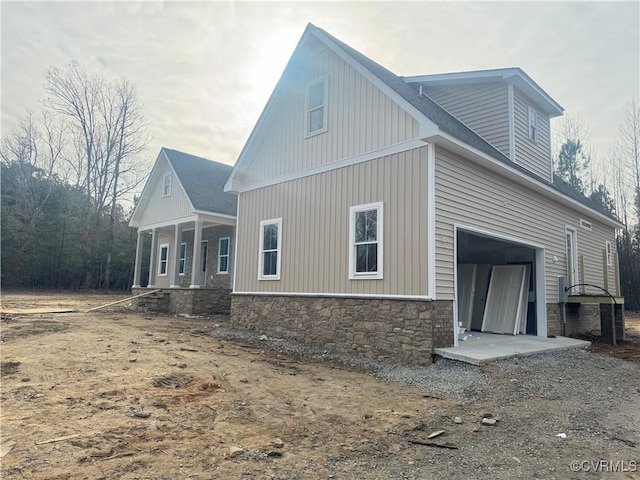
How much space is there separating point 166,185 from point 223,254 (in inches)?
164

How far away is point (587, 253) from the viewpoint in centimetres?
1348

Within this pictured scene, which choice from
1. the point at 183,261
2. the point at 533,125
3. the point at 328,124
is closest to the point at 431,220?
the point at 328,124

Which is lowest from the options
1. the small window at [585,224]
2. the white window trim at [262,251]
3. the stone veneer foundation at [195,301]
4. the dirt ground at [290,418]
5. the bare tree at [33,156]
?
the dirt ground at [290,418]

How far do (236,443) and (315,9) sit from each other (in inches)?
373

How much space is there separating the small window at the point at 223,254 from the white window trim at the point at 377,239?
31.1 ft

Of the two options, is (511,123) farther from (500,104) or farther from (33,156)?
(33,156)

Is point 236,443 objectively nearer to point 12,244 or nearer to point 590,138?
point 12,244

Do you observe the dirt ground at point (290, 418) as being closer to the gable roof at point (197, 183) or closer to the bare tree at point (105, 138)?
the gable roof at point (197, 183)

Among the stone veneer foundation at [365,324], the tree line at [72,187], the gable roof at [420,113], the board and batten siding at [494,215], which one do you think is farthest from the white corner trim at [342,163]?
the tree line at [72,187]

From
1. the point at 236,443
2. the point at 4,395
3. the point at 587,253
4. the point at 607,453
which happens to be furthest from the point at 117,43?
the point at 587,253

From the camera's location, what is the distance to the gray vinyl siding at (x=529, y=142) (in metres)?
10.8

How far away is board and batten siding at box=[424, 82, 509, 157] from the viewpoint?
419 inches

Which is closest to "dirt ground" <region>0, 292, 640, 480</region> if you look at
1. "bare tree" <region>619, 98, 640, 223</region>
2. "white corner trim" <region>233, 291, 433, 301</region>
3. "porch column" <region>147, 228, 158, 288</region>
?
"white corner trim" <region>233, 291, 433, 301</region>

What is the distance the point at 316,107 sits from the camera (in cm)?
1003
